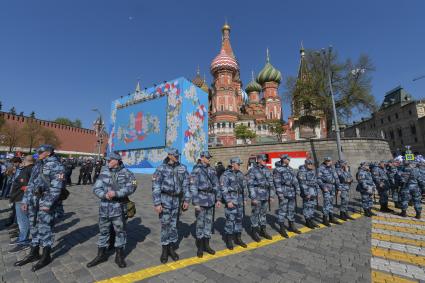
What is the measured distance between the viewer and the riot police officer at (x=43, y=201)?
12.7ft

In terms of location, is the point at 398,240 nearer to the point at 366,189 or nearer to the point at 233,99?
the point at 366,189

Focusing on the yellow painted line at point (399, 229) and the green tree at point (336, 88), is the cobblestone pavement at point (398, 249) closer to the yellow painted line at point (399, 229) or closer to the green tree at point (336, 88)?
the yellow painted line at point (399, 229)

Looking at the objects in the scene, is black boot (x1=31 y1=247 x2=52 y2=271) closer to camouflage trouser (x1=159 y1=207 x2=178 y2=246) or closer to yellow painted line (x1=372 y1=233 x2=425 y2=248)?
camouflage trouser (x1=159 y1=207 x2=178 y2=246)

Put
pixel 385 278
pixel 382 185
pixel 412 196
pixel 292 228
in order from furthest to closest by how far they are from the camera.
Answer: pixel 382 185 < pixel 412 196 < pixel 292 228 < pixel 385 278

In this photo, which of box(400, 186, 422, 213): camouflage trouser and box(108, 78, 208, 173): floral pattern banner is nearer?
box(400, 186, 422, 213): camouflage trouser

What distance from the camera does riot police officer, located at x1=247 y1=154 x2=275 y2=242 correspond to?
545 centimetres

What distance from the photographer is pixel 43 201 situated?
3883 mm

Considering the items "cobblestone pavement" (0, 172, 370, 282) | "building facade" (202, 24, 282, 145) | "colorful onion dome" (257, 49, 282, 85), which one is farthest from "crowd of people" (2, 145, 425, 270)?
"colorful onion dome" (257, 49, 282, 85)

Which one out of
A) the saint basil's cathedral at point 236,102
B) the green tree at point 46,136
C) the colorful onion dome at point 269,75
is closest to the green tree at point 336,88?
the saint basil's cathedral at point 236,102

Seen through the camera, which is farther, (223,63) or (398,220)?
(223,63)

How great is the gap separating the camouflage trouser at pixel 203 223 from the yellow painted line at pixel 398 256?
3543 mm

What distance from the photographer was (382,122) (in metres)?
52.0

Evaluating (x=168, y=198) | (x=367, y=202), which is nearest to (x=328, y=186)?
(x=367, y=202)

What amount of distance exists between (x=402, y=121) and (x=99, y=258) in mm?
60328
